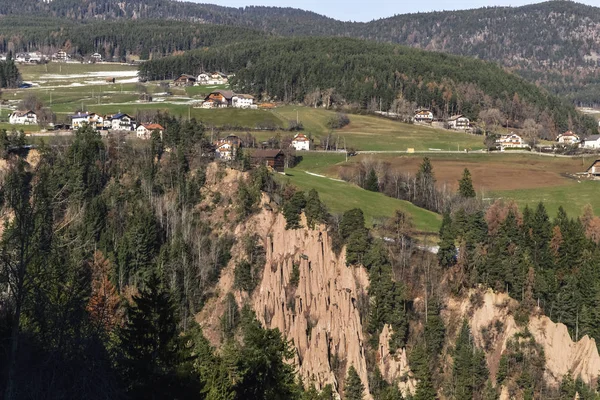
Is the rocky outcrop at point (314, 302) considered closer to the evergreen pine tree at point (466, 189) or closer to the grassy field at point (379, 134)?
the evergreen pine tree at point (466, 189)

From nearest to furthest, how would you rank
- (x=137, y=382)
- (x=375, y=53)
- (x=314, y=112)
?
1. (x=137, y=382)
2. (x=314, y=112)
3. (x=375, y=53)

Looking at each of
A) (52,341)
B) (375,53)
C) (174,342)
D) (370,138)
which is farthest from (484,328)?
(375,53)

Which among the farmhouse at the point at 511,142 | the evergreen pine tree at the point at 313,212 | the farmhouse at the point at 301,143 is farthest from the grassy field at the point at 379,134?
the evergreen pine tree at the point at 313,212

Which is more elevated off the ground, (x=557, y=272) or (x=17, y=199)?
(x=17, y=199)

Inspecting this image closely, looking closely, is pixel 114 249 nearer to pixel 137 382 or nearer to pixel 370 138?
pixel 137 382

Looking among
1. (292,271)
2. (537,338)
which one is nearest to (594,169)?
(537,338)

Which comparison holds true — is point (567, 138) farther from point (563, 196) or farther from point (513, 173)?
point (563, 196)

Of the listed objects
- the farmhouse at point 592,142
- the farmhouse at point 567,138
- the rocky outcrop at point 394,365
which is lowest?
the rocky outcrop at point 394,365
